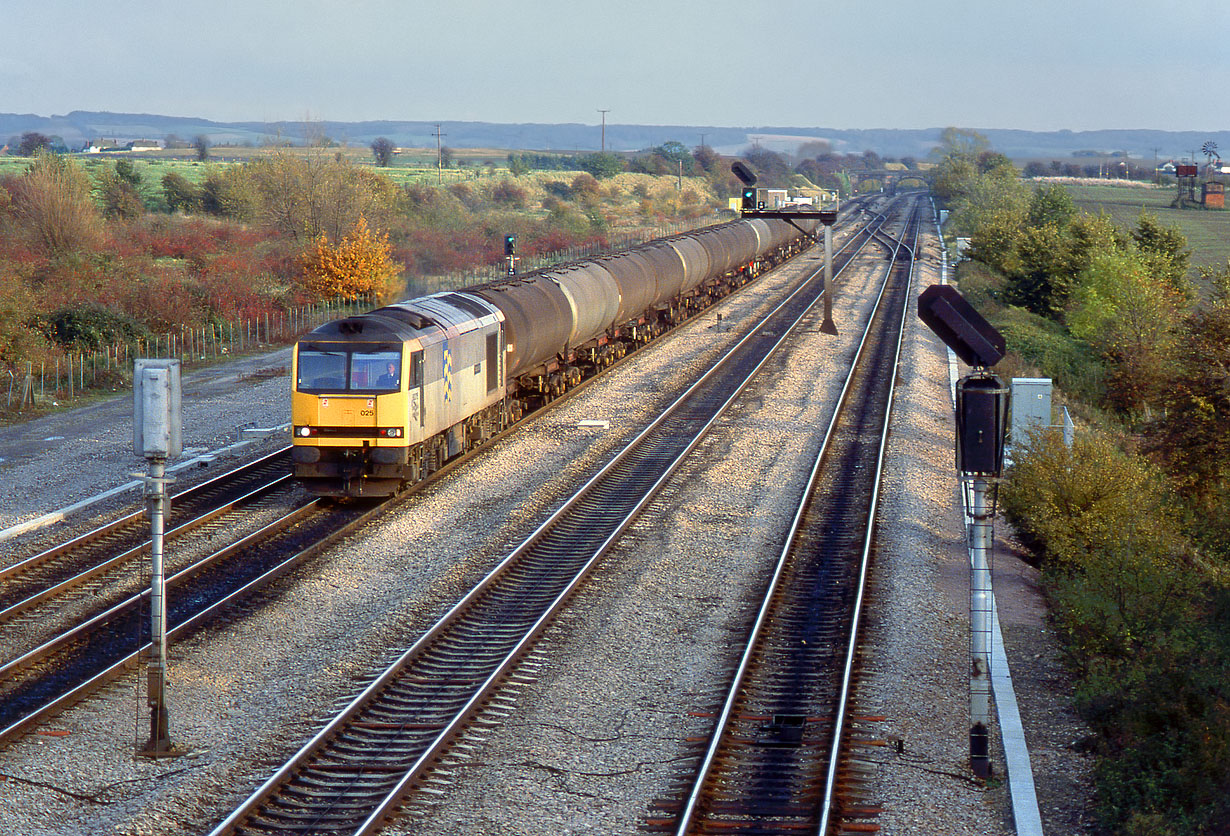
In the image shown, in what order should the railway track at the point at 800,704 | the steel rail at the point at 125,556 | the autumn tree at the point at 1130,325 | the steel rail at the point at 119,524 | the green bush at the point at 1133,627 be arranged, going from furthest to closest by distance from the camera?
the autumn tree at the point at 1130,325
the steel rail at the point at 119,524
the steel rail at the point at 125,556
the railway track at the point at 800,704
the green bush at the point at 1133,627

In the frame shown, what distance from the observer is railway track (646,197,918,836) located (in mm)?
9648

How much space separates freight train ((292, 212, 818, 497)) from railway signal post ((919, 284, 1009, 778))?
9911 millimetres

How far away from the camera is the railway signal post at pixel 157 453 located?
1050 cm

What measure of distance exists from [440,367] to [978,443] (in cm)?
1137

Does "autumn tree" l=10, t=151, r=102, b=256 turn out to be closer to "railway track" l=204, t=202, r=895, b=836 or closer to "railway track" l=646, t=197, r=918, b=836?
"railway track" l=204, t=202, r=895, b=836

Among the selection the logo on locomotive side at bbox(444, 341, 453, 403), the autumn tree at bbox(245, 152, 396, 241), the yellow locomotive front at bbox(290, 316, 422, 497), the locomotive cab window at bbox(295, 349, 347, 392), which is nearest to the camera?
the yellow locomotive front at bbox(290, 316, 422, 497)

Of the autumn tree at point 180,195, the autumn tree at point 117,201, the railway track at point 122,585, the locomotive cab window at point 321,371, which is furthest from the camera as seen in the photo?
the autumn tree at point 180,195

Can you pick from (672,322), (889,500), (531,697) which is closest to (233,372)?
(672,322)

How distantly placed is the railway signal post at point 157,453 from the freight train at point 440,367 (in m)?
7.40

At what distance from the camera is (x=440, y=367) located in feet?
66.2

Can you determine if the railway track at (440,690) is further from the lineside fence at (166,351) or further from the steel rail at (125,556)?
the lineside fence at (166,351)

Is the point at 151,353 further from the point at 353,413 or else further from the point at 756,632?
the point at 756,632

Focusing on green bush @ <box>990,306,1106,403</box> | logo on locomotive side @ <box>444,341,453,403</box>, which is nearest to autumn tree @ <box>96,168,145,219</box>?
green bush @ <box>990,306,1106,403</box>

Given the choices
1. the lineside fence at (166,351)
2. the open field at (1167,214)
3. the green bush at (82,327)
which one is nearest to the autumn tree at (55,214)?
the lineside fence at (166,351)
